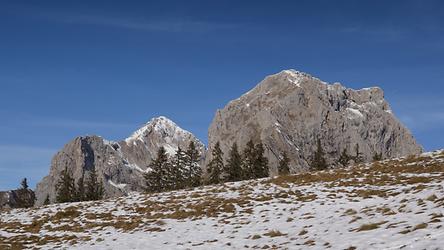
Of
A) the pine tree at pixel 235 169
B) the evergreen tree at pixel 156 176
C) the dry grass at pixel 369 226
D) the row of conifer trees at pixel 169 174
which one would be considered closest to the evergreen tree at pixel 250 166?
the pine tree at pixel 235 169

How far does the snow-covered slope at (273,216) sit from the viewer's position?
15.8 metres

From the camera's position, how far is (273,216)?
22594mm

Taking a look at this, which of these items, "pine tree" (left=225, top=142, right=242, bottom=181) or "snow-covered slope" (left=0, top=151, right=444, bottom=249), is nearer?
"snow-covered slope" (left=0, top=151, right=444, bottom=249)

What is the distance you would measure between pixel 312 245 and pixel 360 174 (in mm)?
17966

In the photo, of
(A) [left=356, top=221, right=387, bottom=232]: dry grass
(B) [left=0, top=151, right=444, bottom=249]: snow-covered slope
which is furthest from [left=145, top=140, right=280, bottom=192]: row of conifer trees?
(A) [left=356, top=221, right=387, bottom=232]: dry grass

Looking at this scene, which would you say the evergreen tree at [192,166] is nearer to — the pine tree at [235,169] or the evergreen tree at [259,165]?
the pine tree at [235,169]

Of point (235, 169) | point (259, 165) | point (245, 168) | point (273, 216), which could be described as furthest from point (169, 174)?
point (273, 216)

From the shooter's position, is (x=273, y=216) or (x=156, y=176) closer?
(x=273, y=216)

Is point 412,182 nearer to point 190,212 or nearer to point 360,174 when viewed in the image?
point 360,174

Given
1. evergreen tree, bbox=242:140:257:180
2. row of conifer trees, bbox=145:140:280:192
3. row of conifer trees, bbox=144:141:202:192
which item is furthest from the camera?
row of conifer trees, bbox=144:141:202:192

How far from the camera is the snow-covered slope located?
15.8 metres

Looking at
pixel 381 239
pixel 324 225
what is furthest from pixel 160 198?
pixel 381 239

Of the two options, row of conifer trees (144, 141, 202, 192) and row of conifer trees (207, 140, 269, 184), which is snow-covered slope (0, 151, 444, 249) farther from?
row of conifer trees (144, 141, 202, 192)

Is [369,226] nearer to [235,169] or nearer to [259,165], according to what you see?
[259,165]
